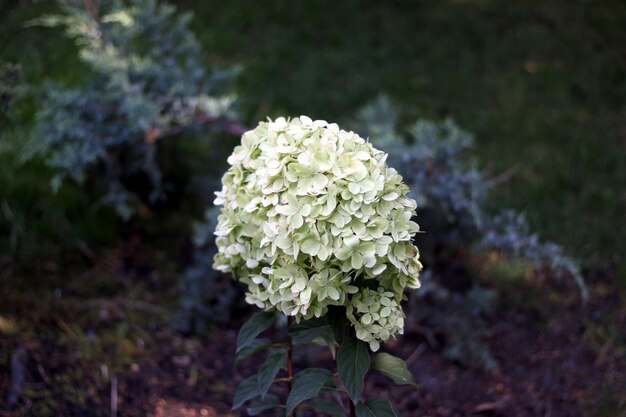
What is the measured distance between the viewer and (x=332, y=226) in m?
1.44

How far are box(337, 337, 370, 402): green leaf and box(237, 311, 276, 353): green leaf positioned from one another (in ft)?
0.80

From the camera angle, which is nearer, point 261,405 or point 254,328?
point 254,328

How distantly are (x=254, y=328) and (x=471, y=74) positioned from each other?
3552 mm

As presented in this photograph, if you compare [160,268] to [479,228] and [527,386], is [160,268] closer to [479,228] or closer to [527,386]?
[479,228]

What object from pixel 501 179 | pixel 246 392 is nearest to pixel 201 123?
pixel 501 179

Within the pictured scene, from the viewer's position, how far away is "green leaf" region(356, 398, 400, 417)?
1.56 metres

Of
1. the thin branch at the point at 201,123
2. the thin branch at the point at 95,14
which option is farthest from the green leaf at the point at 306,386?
the thin branch at the point at 95,14

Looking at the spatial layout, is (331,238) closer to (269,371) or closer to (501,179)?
(269,371)

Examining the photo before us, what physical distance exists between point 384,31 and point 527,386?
133 inches

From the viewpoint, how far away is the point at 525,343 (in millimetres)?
2830

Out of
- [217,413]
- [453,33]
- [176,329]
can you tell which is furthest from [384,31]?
[217,413]

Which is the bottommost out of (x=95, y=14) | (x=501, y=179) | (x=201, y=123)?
(x=501, y=179)

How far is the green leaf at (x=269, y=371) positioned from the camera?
1668 mm

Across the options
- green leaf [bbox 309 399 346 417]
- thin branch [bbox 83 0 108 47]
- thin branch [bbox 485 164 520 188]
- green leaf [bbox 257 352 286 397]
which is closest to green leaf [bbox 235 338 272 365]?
green leaf [bbox 257 352 286 397]
